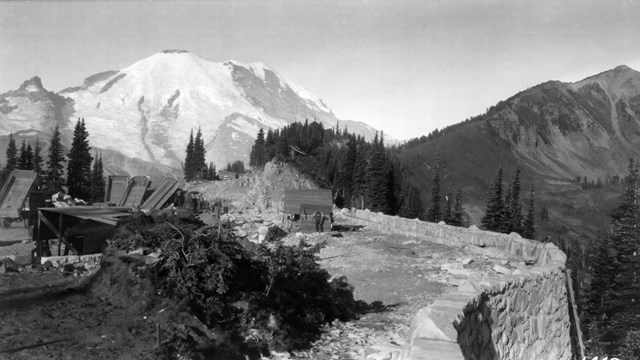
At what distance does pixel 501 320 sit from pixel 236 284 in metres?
5.13

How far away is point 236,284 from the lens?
9805 millimetres

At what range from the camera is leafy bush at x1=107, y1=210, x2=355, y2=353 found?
8.70 metres

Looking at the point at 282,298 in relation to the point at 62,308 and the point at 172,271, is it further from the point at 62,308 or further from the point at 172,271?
the point at 62,308

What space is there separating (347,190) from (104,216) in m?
53.1

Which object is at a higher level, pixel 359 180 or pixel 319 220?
pixel 359 180

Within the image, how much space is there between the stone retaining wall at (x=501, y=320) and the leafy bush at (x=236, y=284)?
363 cm

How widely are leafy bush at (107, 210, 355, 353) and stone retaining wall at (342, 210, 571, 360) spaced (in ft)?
11.9

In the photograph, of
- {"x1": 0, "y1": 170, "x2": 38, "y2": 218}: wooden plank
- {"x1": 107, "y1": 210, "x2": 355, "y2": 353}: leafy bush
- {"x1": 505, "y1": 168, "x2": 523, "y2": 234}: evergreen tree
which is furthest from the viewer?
{"x1": 505, "y1": 168, "x2": 523, "y2": 234}: evergreen tree

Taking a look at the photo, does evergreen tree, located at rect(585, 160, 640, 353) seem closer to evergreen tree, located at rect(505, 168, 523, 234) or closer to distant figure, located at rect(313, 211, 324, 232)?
evergreen tree, located at rect(505, 168, 523, 234)

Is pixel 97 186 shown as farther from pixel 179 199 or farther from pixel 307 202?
pixel 307 202

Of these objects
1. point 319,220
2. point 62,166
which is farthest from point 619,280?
point 62,166

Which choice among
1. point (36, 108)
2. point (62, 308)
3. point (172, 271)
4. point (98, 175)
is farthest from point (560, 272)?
point (36, 108)

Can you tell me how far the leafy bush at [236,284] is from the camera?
8.70 meters

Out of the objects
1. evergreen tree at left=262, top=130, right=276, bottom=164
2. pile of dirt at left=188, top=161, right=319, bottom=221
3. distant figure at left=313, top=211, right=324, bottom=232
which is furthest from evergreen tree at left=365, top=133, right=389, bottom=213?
evergreen tree at left=262, top=130, right=276, bottom=164
